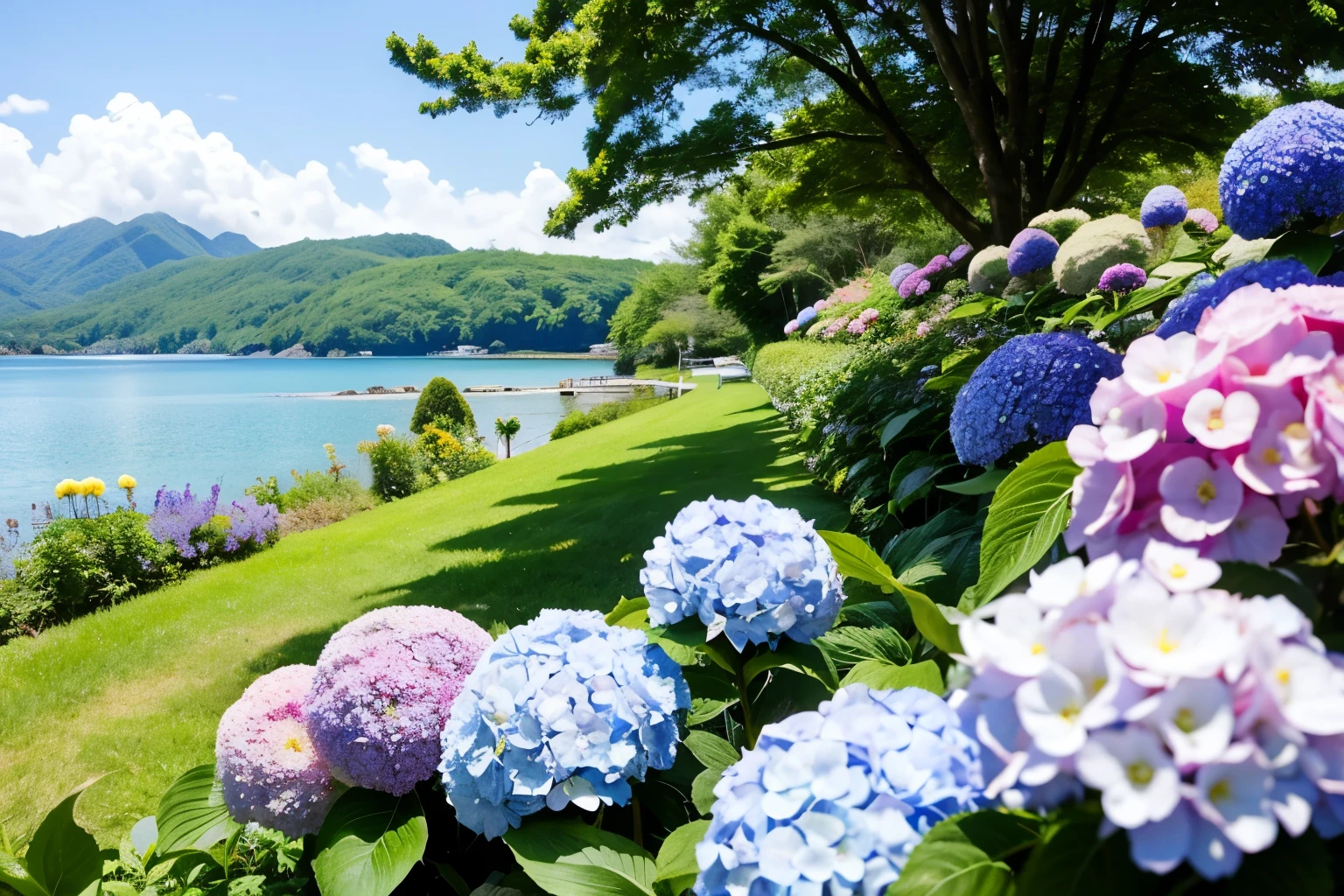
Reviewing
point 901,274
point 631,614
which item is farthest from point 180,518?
point 631,614

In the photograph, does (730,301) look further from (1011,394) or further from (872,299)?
(1011,394)

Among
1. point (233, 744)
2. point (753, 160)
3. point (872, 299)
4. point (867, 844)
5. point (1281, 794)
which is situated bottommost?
point (233, 744)

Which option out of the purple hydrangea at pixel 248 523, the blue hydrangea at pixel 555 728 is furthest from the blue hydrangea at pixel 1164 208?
the purple hydrangea at pixel 248 523

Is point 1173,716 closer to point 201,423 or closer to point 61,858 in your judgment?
point 61,858

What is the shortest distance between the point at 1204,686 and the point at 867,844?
37 cm

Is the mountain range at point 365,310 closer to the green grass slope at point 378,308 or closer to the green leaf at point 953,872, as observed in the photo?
the green grass slope at point 378,308

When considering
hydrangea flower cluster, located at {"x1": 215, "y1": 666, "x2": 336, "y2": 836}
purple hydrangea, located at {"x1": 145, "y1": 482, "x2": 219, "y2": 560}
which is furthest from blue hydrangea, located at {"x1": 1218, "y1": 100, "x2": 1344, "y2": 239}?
purple hydrangea, located at {"x1": 145, "y1": 482, "x2": 219, "y2": 560}

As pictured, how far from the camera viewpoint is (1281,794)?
0.48 metres

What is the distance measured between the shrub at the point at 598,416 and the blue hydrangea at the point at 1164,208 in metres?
22.2

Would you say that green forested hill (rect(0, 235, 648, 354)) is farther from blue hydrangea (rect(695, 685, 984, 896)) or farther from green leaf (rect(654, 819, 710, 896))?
blue hydrangea (rect(695, 685, 984, 896))

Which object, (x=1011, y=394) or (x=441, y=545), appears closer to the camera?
(x=1011, y=394)

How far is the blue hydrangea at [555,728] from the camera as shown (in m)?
1.24

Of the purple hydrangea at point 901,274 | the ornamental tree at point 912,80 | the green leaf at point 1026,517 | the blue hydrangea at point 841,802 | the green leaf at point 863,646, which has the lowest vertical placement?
the green leaf at point 863,646

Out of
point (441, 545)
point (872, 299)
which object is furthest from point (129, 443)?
point (872, 299)
